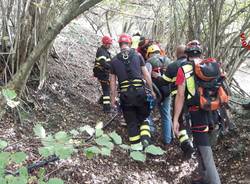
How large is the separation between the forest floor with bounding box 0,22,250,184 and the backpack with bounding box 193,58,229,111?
1.19 meters

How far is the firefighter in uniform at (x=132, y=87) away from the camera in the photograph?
5930mm

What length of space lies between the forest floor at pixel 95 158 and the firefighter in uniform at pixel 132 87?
15.2 inches

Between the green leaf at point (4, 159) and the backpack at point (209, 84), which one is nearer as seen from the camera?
the green leaf at point (4, 159)

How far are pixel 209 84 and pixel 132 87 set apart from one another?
53.5 inches

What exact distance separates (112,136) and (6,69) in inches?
172

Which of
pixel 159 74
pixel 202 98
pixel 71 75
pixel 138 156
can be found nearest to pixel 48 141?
pixel 138 156

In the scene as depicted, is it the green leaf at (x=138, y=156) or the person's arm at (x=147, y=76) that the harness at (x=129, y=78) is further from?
the green leaf at (x=138, y=156)

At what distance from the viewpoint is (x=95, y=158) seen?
5.64 meters

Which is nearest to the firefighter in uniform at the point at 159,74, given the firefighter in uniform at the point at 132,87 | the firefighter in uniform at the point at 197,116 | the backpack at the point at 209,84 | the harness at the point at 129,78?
the firefighter in uniform at the point at 132,87

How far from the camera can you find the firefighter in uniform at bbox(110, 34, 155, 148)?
19.5 ft

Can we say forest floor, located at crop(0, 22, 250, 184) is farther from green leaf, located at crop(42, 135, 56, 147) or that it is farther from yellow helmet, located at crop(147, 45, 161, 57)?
green leaf, located at crop(42, 135, 56, 147)

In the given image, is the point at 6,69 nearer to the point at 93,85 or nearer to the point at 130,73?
the point at 130,73

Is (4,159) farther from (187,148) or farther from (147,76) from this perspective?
(187,148)

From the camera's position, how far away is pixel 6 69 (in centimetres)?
639
